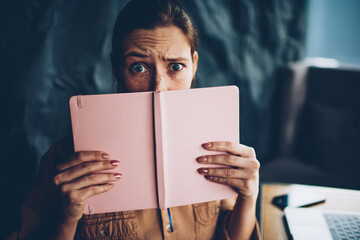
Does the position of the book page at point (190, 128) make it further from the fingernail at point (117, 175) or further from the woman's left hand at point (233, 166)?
the fingernail at point (117, 175)

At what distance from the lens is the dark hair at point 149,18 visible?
0.86m

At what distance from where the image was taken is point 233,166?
741 millimetres

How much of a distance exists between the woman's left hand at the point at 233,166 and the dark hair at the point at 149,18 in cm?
40

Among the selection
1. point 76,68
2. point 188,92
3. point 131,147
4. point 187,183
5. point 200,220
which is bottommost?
point 200,220

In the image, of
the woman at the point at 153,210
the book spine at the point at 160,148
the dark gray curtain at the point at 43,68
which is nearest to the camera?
the book spine at the point at 160,148

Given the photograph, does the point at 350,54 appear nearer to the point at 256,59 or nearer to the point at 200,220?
the point at 256,59

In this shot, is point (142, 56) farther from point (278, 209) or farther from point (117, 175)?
point (278, 209)

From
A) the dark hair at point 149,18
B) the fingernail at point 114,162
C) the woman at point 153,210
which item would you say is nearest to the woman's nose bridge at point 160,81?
the woman at point 153,210

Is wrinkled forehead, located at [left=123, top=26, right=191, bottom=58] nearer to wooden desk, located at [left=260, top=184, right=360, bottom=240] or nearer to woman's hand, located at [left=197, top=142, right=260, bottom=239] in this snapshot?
woman's hand, located at [left=197, top=142, right=260, bottom=239]

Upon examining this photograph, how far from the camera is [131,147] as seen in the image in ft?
2.29

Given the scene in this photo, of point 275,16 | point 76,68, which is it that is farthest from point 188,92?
point 275,16

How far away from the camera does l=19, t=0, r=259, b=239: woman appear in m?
0.82

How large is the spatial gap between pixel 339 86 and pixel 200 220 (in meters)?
1.58

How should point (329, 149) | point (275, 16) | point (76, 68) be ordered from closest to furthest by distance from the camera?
point (76, 68) < point (329, 149) < point (275, 16)
